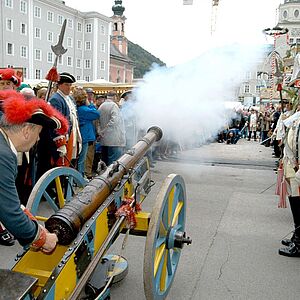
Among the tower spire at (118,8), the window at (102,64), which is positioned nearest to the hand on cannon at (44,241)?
the window at (102,64)

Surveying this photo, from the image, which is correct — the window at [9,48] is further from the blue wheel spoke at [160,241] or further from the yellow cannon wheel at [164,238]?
the blue wheel spoke at [160,241]

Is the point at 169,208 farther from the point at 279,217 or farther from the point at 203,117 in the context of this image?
the point at 203,117

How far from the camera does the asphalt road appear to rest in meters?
3.45

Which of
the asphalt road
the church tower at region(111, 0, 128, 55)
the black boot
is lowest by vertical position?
the asphalt road

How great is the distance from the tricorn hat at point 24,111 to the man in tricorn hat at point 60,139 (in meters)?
2.95

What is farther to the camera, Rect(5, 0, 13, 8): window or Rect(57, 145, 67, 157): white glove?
Rect(5, 0, 13, 8): window

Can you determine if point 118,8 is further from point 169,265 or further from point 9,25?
point 169,265

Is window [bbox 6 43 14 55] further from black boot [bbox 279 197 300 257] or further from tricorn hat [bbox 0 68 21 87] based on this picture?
black boot [bbox 279 197 300 257]

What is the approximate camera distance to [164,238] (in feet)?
9.93

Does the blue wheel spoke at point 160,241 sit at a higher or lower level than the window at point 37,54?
lower

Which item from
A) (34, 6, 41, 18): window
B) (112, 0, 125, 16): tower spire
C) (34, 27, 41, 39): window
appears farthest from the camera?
(112, 0, 125, 16): tower spire

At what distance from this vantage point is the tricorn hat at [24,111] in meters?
1.94

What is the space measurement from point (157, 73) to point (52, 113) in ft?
15.9

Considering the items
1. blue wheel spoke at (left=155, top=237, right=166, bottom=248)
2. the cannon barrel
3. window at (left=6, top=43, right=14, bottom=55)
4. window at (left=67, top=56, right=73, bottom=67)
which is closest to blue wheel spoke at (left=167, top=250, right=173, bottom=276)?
blue wheel spoke at (left=155, top=237, right=166, bottom=248)
